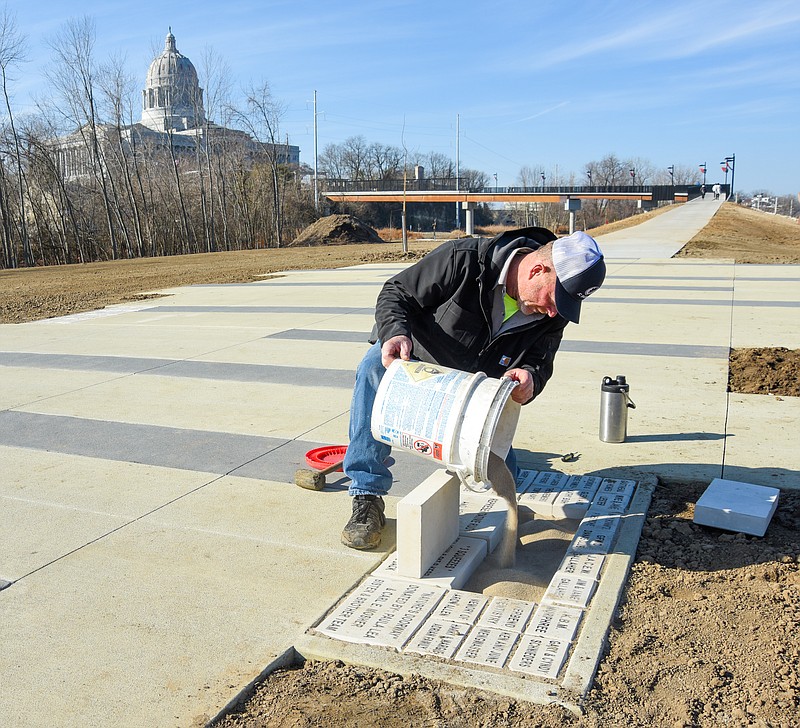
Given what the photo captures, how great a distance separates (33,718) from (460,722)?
1.26 meters

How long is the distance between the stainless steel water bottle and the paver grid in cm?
121

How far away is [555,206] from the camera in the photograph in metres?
61.1

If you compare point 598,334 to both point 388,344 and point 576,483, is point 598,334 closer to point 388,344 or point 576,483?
point 576,483

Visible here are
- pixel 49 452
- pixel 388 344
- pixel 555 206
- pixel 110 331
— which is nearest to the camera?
pixel 388 344

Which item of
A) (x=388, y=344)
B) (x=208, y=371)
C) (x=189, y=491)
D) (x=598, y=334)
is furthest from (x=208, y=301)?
(x=388, y=344)

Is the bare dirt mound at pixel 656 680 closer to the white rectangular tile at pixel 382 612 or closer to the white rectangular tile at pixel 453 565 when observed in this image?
the white rectangular tile at pixel 382 612

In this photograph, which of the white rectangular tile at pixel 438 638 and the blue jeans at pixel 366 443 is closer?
the white rectangular tile at pixel 438 638

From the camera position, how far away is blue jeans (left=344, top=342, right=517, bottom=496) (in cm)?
337

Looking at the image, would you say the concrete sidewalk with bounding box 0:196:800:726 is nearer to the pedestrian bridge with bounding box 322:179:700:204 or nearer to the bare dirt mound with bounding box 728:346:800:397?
the bare dirt mound with bounding box 728:346:800:397

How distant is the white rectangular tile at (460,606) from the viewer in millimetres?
2658

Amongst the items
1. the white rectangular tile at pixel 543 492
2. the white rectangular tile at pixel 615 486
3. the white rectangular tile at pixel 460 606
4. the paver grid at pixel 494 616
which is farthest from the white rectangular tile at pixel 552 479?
the white rectangular tile at pixel 460 606

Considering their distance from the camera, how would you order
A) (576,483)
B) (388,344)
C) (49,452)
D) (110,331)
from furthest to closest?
(110,331)
(49,452)
(576,483)
(388,344)

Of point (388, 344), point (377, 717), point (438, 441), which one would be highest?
point (388, 344)

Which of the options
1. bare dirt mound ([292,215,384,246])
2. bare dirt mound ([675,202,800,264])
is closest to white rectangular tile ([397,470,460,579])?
bare dirt mound ([675,202,800,264])
